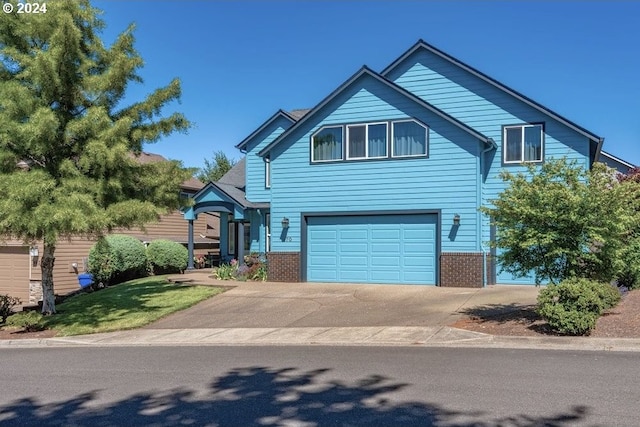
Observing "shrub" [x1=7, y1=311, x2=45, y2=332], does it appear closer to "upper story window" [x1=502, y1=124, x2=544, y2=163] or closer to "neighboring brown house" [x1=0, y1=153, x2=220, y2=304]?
"neighboring brown house" [x1=0, y1=153, x2=220, y2=304]

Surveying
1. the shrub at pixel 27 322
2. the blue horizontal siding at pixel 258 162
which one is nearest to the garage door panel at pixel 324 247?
the blue horizontal siding at pixel 258 162

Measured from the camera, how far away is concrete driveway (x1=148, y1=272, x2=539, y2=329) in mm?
12727

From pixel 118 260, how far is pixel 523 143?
50.6 ft

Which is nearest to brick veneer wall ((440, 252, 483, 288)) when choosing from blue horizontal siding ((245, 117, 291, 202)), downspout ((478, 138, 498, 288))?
downspout ((478, 138, 498, 288))

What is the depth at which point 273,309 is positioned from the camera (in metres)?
14.5

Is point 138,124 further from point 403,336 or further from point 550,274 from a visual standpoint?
point 550,274

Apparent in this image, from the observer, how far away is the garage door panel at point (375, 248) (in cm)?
1831

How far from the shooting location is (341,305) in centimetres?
1476

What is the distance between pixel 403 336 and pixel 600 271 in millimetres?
4302

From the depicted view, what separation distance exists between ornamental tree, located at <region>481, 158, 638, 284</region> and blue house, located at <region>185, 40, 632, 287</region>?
19.1 feet

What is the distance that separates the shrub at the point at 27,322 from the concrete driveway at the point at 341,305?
289 centimetres

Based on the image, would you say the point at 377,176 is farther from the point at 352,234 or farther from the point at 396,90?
the point at 396,90

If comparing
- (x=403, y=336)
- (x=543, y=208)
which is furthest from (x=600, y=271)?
(x=403, y=336)

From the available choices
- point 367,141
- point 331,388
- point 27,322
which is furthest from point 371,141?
point 331,388
